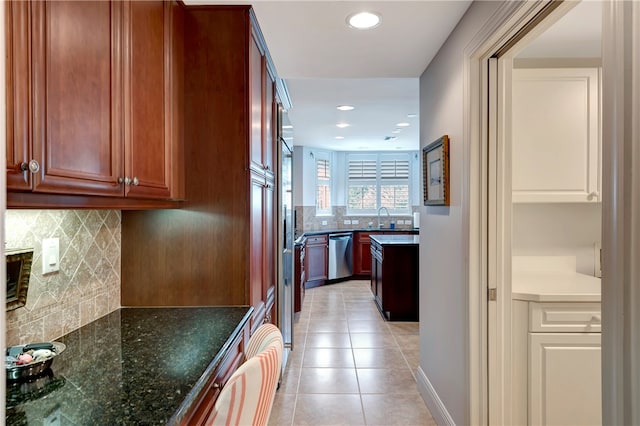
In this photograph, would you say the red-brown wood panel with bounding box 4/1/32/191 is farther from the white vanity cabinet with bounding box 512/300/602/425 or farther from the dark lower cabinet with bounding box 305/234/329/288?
the dark lower cabinet with bounding box 305/234/329/288

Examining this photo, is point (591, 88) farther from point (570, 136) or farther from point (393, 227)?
point (393, 227)

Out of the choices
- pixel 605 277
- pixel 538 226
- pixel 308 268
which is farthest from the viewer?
pixel 308 268

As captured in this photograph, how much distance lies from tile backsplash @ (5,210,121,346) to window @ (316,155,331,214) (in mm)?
5449

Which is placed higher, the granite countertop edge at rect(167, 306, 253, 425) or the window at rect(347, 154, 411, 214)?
the window at rect(347, 154, 411, 214)

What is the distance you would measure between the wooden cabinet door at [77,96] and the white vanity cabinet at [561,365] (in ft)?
6.31

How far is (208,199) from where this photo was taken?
174cm

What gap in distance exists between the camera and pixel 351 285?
6.55m

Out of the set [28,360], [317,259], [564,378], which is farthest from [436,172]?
[317,259]

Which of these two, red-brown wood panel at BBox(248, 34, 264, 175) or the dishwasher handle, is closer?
red-brown wood panel at BBox(248, 34, 264, 175)

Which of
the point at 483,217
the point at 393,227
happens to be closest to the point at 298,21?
the point at 483,217

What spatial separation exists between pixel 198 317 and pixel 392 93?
2.84 m

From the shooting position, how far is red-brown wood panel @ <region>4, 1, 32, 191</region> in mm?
801

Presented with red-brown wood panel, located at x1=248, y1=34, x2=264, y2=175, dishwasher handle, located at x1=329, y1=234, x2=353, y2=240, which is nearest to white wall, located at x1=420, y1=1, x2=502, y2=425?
red-brown wood panel, located at x1=248, y1=34, x2=264, y2=175

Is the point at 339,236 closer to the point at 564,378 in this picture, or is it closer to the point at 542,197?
the point at 542,197
